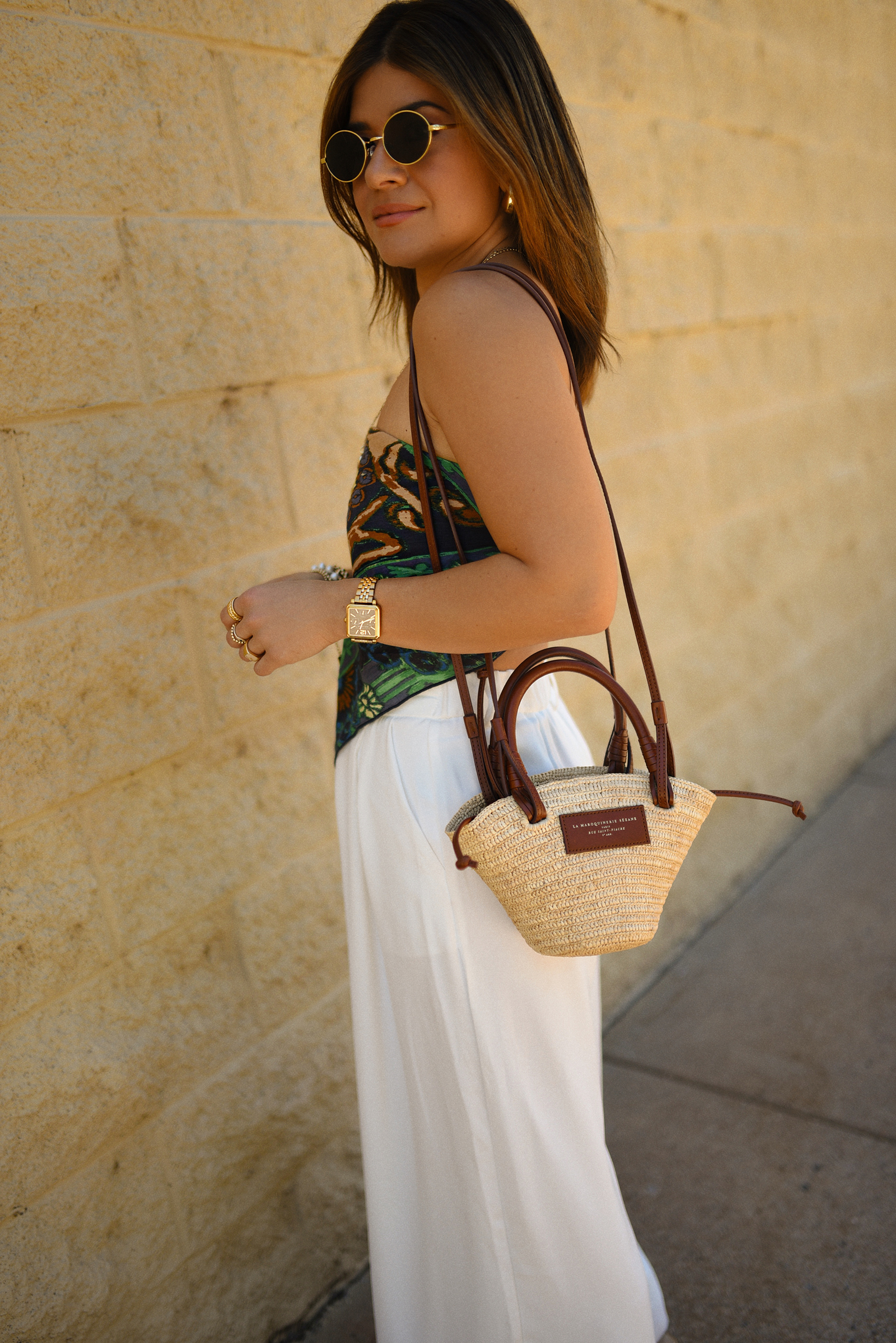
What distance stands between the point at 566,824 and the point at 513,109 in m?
0.87

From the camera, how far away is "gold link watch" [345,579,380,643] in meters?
1.37

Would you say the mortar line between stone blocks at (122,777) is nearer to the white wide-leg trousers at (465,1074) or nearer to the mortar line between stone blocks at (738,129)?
the white wide-leg trousers at (465,1074)

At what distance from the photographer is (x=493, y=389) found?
1.24 m

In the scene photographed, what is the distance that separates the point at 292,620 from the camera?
1.39 metres

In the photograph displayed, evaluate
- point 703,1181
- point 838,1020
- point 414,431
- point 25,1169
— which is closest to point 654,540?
point 838,1020

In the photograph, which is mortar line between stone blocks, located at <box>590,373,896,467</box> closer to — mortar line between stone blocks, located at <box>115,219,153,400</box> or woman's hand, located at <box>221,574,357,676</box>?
mortar line between stone blocks, located at <box>115,219,153,400</box>

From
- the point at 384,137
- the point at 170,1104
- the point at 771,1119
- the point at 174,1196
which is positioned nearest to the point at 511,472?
the point at 384,137

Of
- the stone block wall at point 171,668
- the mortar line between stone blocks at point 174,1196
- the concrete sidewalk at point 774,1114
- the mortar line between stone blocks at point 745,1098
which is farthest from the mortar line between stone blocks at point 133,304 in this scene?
the mortar line between stone blocks at point 745,1098

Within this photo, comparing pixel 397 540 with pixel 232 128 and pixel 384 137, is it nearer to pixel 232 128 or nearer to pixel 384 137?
pixel 384 137

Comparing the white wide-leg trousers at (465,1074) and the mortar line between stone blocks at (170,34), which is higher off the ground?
the mortar line between stone blocks at (170,34)

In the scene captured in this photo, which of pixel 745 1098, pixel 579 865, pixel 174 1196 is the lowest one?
pixel 745 1098

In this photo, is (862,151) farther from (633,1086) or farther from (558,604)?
(558,604)

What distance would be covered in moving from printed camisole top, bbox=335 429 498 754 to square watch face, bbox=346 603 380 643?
0.24 feet

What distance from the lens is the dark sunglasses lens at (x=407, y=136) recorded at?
53.2 inches
